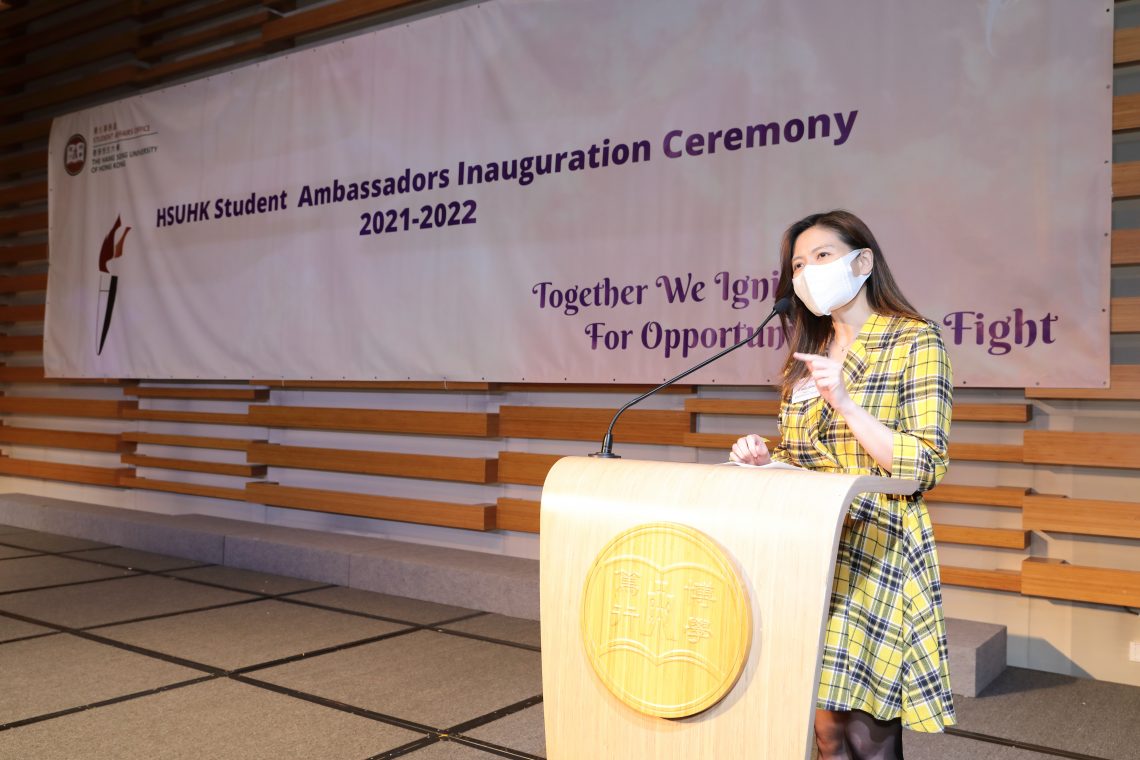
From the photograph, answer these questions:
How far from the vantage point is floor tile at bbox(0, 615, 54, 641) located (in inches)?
126

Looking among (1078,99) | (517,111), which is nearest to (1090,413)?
(1078,99)

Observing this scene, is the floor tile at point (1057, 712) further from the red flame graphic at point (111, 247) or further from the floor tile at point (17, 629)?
the red flame graphic at point (111, 247)

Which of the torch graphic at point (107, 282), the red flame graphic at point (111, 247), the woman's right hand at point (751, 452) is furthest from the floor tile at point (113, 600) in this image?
the woman's right hand at point (751, 452)

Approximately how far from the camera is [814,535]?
112cm

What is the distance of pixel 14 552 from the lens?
4.89 meters

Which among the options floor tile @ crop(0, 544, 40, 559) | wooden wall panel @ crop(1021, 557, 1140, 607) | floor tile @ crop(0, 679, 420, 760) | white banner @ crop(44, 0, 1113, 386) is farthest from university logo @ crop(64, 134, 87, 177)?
wooden wall panel @ crop(1021, 557, 1140, 607)

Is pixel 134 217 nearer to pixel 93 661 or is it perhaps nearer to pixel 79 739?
pixel 93 661

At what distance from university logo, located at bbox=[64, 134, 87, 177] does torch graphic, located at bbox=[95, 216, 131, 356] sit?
59 centimetres

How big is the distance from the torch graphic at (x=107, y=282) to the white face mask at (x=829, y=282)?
17.2 feet

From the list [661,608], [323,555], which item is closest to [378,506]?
[323,555]

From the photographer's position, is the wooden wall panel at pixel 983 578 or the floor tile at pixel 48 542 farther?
the floor tile at pixel 48 542

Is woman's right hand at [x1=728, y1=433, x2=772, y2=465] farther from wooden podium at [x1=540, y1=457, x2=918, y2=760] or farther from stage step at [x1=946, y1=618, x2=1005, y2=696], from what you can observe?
stage step at [x1=946, y1=618, x2=1005, y2=696]

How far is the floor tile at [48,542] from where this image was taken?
5102 mm

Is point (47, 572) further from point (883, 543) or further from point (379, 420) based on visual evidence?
point (883, 543)
